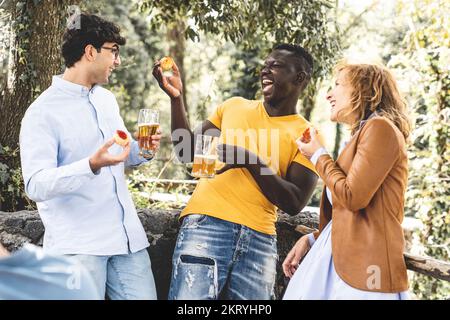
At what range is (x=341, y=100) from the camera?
2.72 meters

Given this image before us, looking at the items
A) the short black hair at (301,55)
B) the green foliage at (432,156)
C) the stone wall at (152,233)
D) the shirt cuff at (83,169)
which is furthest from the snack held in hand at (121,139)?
the green foliage at (432,156)

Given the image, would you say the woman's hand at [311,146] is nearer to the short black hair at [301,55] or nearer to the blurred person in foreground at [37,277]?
the short black hair at [301,55]

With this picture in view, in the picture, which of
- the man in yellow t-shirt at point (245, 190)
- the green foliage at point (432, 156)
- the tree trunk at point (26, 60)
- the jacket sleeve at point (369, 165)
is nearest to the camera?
the jacket sleeve at point (369, 165)

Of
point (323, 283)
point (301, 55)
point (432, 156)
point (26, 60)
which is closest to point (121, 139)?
point (323, 283)

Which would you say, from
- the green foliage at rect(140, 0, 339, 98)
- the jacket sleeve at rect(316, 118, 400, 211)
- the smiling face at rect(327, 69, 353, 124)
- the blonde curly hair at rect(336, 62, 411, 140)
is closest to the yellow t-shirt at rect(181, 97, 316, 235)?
the smiling face at rect(327, 69, 353, 124)

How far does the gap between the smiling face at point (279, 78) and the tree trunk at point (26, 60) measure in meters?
2.11

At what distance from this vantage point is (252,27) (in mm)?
6742

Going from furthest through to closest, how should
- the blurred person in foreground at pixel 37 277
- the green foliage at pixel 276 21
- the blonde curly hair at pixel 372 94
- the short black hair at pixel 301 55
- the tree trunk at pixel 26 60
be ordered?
the green foliage at pixel 276 21
the tree trunk at pixel 26 60
the short black hair at pixel 301 55
the blonde curly hair at pixel 372 94
the blurred person in foreground at pixel 37 277

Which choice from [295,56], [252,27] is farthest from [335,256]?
[252,27]

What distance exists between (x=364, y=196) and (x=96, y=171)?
113cm

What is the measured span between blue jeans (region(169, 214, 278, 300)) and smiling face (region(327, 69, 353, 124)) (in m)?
0.76

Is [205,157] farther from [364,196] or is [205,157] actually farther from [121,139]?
[364,196]

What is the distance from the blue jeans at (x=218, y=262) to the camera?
9.77ft
